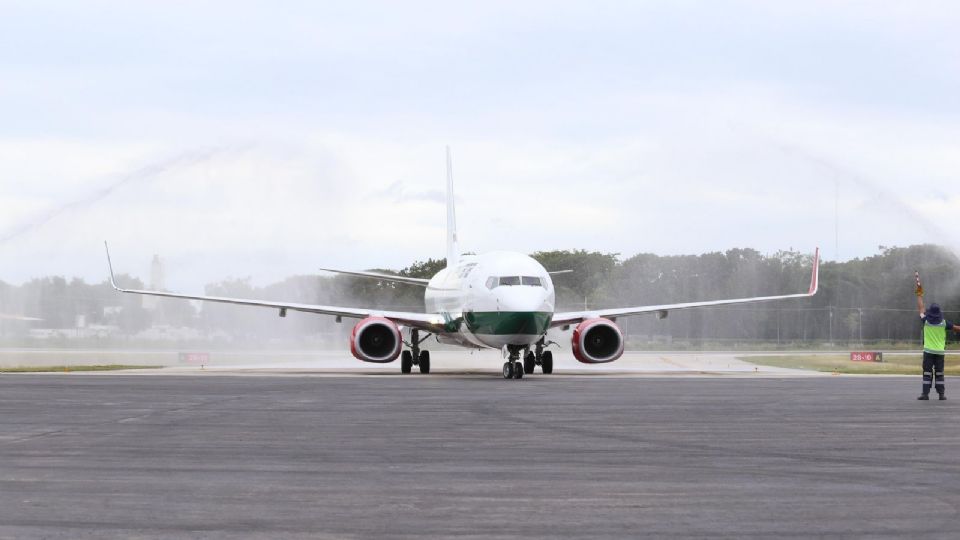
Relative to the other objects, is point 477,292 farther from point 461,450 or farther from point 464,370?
point 461,450

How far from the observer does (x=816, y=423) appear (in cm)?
1888

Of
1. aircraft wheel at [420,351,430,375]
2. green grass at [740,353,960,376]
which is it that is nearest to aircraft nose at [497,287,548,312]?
aircraft wheel at [420,351,430,375]

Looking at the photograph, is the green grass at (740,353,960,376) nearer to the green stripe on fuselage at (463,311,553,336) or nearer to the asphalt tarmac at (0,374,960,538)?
the green stripe on fuselage at (463,311,553,336)

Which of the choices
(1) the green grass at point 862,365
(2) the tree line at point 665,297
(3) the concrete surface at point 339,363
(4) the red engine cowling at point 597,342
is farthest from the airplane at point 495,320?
(2) the tree line at point 665,297

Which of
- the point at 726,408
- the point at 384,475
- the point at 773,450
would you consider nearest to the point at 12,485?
the point at 384,475

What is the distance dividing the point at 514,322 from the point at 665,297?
6562 cm

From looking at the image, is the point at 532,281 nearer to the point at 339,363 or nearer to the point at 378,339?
the point at 378,339

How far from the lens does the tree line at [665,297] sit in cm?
7338

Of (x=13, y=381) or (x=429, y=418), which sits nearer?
(x=429, y=418)

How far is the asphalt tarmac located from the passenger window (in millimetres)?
14325

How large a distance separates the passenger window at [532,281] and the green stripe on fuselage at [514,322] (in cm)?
98

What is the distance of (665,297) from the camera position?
335ft

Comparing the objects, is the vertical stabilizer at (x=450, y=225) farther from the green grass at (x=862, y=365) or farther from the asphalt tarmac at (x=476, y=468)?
the asphalt tarmac at (x=476, y=468)

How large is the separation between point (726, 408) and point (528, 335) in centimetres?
1628
